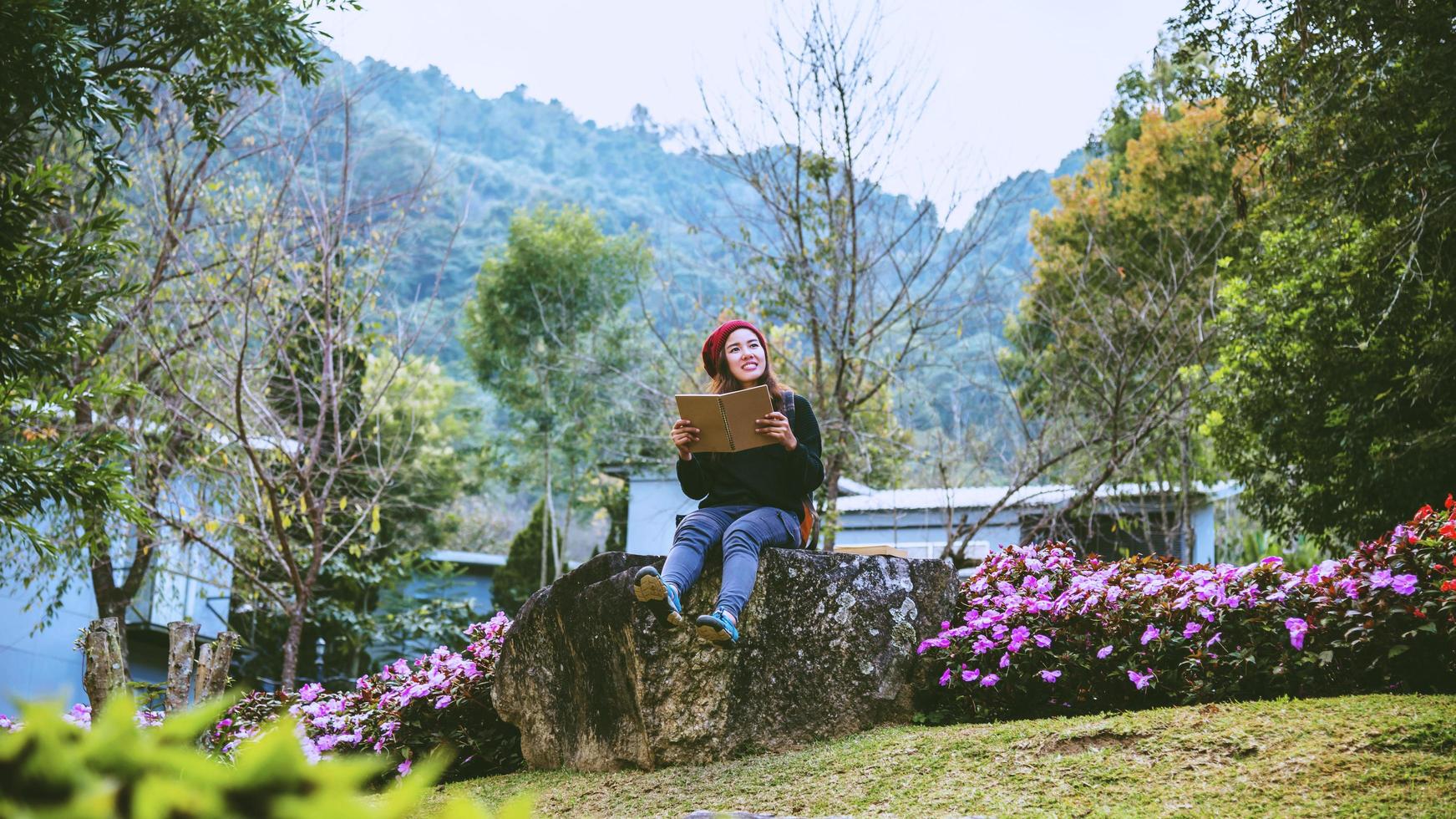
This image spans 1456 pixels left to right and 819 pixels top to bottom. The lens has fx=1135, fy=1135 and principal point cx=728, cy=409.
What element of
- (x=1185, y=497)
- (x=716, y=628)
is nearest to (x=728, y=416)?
(x=716, y=628)

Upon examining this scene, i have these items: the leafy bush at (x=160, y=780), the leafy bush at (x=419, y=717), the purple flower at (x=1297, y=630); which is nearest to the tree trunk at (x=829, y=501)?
the leafy bush at (x=419, y=717)

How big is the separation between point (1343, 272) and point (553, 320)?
18495 mm

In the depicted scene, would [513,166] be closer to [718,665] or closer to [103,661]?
[718,665]

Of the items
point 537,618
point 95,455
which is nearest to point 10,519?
point 95,455

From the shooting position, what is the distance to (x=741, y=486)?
5.16m

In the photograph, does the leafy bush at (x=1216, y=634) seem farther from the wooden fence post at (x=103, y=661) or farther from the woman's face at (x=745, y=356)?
the wooden fence post at (x=103, y=661)

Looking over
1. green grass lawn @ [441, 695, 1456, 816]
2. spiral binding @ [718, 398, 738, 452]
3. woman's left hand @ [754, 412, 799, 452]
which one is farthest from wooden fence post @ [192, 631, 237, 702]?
woman's left hand @ [754, 412, 799, 452]

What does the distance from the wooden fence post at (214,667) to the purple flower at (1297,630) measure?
4.05 metres

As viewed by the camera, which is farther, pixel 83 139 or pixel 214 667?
pixel 83 139

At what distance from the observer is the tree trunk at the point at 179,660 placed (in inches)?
160

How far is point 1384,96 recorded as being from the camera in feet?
23.0

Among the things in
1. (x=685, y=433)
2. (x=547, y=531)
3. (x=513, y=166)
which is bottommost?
(x=547, y=531)

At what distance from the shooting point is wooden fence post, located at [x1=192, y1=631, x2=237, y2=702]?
13.0ft

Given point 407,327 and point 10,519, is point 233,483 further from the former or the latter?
point 10,519
